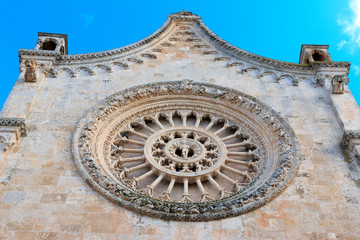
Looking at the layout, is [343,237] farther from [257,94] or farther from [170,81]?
[170,81]

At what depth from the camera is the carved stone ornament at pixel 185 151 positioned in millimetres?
11609

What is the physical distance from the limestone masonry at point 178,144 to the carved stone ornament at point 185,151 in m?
0.04

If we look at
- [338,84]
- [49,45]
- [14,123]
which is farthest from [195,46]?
[14,123]

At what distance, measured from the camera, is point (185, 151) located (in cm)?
1402

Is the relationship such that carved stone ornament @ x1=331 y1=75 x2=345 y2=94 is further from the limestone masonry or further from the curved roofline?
the curved roofline

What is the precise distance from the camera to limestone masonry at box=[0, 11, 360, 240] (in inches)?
433

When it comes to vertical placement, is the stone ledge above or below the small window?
below

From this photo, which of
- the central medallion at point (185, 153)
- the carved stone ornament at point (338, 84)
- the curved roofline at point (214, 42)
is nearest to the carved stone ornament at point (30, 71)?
the curved roofline at point (214, 42)

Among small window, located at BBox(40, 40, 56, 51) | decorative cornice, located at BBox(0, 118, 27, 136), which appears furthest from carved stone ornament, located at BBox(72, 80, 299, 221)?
small window, located at BBox(40, 40, 56, 51)

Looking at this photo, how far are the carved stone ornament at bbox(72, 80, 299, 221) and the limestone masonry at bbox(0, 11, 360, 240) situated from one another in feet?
0.13

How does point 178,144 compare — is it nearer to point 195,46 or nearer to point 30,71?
point 30,71

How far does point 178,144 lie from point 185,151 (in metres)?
0.42

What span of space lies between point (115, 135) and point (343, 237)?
684cm

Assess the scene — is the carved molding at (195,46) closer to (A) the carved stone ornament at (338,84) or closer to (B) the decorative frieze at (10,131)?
(A) the carved stone ornament at (338,84)
